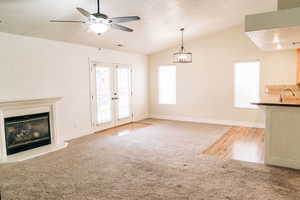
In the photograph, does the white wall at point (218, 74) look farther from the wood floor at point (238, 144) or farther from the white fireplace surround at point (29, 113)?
the white fireplace surround at point (29, 113)

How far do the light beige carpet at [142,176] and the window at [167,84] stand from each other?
351cm

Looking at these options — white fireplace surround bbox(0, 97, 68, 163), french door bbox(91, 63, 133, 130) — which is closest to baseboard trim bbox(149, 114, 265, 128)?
french door bbox(91, 63, 133, 130)

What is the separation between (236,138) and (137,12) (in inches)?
151

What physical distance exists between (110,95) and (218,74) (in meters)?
3.66

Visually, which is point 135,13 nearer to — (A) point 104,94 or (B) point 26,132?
(A) point 104,94

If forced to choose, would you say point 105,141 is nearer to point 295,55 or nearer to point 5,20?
point 5,20

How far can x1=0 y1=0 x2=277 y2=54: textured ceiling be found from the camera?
132 inches

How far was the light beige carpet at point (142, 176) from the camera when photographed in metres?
2.60

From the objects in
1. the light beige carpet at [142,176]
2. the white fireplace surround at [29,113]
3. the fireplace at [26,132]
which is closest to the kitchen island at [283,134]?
the light beige carpet at [142,176]

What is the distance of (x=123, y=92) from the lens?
279 inches

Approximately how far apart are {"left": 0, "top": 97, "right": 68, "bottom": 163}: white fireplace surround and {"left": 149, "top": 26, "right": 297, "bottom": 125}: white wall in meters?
4.41

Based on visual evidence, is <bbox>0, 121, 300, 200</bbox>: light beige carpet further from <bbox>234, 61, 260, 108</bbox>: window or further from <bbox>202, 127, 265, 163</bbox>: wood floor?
<bbox>234, 61, 260, 108</bbox>: window

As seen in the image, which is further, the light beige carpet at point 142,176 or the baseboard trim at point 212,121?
the baseboard trim at point 212,121

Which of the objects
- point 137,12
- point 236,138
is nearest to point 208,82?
point 236,138
